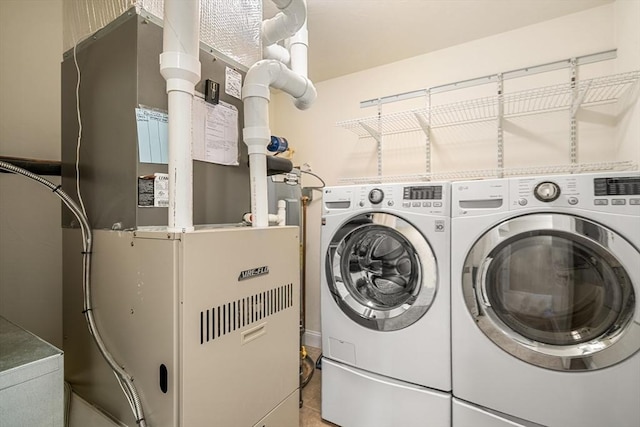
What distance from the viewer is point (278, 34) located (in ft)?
4.02

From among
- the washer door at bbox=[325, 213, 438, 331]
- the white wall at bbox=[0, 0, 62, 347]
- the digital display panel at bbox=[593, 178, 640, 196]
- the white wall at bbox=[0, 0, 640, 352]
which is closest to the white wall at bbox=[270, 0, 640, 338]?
the white wall at bbox=[0, 0, 640, 352]

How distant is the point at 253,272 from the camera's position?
0.86 meters

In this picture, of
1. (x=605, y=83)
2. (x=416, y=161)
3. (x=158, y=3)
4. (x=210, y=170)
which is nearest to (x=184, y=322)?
(x=210, y=170)

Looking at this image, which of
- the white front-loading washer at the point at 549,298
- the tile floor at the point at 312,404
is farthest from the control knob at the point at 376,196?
the tile floor at the point at 312,404

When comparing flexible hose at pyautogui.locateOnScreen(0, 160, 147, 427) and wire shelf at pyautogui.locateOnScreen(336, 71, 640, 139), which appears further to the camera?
wire shelf at pyautogui.locateOnScreen(336, 71, 640, 139)

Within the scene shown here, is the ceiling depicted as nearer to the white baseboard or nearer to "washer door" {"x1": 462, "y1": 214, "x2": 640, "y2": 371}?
"washer door" {"x1": 462, "y1": 214, "x2": 640, "y2": 371}

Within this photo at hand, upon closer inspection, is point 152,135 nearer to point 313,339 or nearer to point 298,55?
point 298,55

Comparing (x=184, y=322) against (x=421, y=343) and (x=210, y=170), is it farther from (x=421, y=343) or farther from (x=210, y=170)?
(x=421, y=343)

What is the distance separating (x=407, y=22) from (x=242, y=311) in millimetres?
1900

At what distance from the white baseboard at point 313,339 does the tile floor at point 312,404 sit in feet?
1.14

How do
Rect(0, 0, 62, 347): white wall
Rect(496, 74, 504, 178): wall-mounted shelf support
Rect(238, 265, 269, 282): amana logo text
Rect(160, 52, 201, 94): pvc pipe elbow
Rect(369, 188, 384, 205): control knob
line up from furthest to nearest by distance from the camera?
1. Rect(496, 74, 504, 178): wall-mounted shelf support
2. Rect(369, 188, 384, 205): control knob
3. Rect(0, 0, 62, 347): white wall
4. Rect(238, 265, 269, 282): amana logo text
5. Rect(160, 52, 201, 94): pvc pipe elbow

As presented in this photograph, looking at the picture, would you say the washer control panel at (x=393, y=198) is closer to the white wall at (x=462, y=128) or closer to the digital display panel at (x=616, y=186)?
the white wall at (x=462, y=128)

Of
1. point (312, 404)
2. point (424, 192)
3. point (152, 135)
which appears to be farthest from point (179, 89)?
point (312, 404)

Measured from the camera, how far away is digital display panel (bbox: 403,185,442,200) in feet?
4.25
